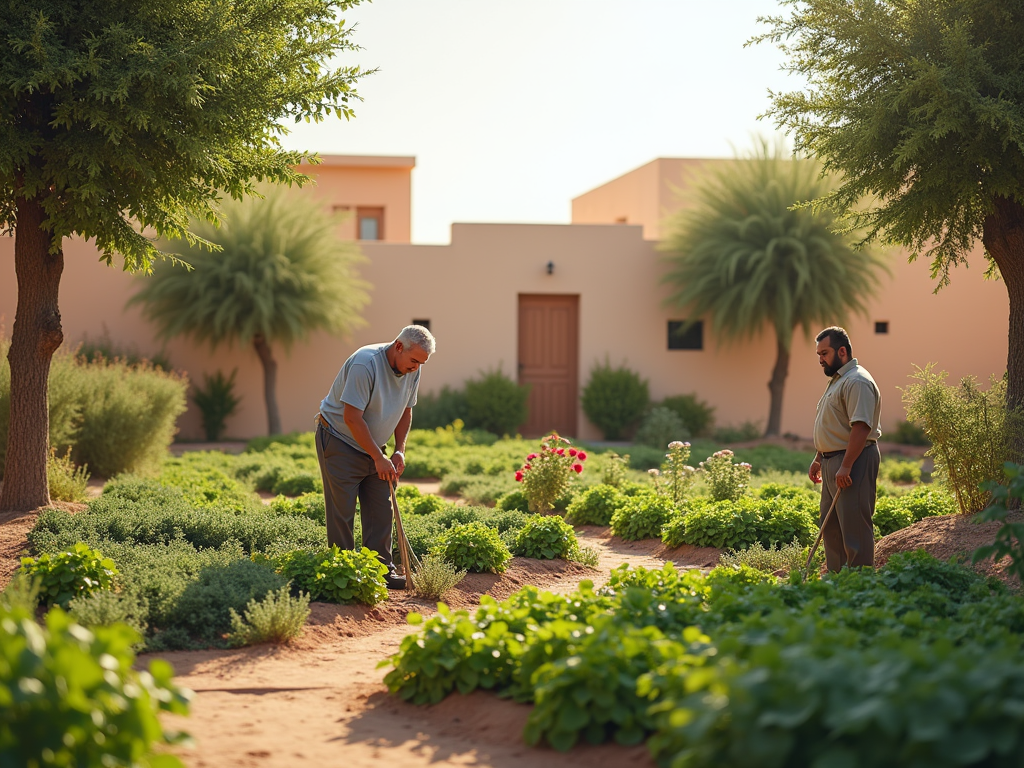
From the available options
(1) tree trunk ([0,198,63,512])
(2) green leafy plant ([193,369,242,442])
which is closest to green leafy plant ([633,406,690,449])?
(2) green leafy plant ([193,369,242,442])

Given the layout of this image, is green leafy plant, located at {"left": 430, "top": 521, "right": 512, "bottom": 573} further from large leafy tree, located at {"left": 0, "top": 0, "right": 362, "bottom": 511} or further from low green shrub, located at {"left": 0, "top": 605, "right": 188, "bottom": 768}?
low green shrub, located at {"left": 0, "top": 605, "right": 188, "bottom": 768}

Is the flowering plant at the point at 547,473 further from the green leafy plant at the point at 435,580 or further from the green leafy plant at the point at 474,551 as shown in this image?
the green leafy plant at the point at 435,580

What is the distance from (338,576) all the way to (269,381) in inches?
504

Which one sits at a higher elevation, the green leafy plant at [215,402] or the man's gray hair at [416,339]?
the man's gray hair at [416,339]

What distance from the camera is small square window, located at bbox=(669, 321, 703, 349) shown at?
1984cm

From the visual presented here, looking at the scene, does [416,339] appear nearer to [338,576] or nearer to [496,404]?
[338,576]

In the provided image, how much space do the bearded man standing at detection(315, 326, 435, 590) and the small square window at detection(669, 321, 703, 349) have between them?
1385cm

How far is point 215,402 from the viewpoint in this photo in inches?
722

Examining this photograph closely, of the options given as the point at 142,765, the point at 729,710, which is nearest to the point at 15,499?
the point at 142,765

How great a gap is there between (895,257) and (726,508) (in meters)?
12.0

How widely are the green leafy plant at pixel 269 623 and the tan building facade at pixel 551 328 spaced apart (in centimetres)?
1361

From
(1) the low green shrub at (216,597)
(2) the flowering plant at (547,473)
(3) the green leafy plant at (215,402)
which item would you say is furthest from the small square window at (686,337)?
(1) the low green shrub at (216,597)

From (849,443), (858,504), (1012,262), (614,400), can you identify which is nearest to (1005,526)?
(849,443)

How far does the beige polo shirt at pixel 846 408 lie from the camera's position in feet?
20.0
